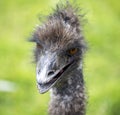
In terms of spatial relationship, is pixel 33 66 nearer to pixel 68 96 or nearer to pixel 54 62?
pixel 68 96

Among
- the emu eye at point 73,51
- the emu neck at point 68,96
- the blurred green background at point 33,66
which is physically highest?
the blurred green background at point 33,66

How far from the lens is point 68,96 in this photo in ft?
21.8

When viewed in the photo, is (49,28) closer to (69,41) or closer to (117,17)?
(69,41)

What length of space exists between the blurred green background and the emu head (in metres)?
1.41

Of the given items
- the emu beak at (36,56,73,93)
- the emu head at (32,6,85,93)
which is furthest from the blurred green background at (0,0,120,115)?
the emu beak at (36,56,73,93)

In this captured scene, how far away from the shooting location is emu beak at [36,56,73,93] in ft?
20.4

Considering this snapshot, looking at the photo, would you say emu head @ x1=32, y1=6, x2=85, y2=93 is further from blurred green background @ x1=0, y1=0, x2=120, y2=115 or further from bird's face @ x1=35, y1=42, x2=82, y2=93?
blurred green background @ x1=0, y1=0, x2=120, y2=115

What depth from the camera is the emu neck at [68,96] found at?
6660 mm

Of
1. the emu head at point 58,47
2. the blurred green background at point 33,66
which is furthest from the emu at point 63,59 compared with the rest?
the blurred green background at point 33,66

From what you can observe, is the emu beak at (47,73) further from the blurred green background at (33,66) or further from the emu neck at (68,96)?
the blurred green background at (33,66)

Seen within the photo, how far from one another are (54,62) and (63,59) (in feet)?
0.42

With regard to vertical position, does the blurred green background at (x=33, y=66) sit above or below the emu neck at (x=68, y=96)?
above

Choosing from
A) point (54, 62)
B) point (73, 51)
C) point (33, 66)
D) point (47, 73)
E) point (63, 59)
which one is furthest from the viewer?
point (33, 66)

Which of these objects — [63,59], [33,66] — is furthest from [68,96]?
[33,66]
